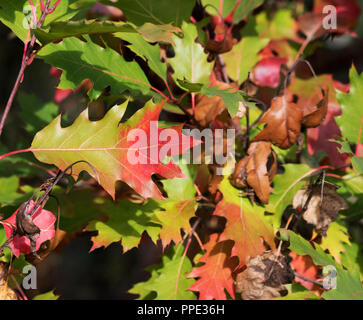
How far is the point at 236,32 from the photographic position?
1104 millimetres

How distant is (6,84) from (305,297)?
2658 mm

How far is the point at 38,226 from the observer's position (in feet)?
2.34

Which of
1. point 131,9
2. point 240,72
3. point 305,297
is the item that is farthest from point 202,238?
point 131,9

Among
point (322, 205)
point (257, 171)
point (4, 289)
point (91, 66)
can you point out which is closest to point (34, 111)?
point (91, 66)

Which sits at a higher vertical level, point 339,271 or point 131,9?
point 131,9

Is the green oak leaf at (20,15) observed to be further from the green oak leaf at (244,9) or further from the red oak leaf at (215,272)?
the red oak leaf at (215,272)

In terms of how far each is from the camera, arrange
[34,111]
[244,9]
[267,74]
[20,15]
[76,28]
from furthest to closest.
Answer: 1. [34,111]
2. [267,74]
3. [244,9]
4. [20,15]
5. [76,28]

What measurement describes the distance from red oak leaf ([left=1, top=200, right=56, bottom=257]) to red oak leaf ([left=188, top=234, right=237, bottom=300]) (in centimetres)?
29

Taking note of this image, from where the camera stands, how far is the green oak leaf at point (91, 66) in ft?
2.58

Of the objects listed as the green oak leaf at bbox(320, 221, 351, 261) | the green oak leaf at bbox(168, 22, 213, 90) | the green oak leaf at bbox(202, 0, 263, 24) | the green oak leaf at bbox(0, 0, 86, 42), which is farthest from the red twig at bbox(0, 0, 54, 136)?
the green oak leaf at bbox(320, 221, 351, 261)

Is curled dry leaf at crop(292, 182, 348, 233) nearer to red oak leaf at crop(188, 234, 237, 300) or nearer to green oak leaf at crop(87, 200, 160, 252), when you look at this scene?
red oak leaf at crop(188, 234, 237, 300)

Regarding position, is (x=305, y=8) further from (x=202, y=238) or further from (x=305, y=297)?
(x=305, y=297)

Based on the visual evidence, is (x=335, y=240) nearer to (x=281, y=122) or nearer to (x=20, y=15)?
(x=281, y=122)

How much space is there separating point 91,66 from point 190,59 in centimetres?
20
